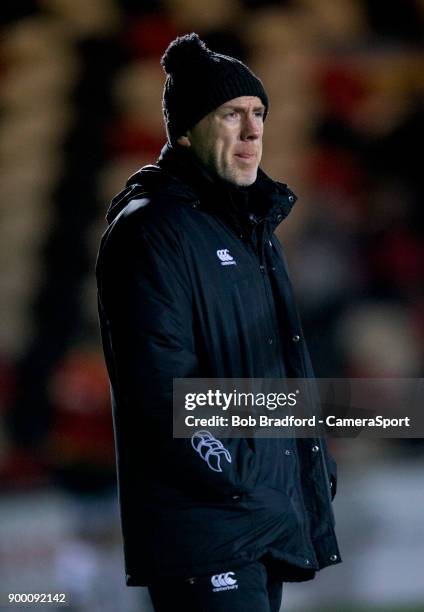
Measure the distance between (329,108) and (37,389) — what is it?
2035 mm

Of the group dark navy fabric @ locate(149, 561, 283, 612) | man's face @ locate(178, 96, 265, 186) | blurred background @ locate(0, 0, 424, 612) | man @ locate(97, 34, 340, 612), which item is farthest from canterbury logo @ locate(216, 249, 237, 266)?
blurred background @ locate(0, 0, 424, 612)

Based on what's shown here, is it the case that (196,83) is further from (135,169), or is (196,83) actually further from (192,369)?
(135,169)

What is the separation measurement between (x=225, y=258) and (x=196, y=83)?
31 centimetres

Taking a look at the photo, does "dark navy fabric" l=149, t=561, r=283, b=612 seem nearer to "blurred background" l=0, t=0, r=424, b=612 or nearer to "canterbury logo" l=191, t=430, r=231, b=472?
"canterbury logo" l=191, t=430, r=231, b=472

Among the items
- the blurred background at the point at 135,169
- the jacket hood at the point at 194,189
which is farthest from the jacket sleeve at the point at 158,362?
the blurred background at the point at 135,169

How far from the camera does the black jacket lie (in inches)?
70.7

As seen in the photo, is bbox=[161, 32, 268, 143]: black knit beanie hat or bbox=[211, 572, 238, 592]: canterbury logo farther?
bbox=[161, 32, 268, 143]: black knit beanie hat

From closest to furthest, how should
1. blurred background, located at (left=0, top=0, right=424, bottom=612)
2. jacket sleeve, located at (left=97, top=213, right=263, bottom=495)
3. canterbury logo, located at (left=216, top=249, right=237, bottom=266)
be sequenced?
jacket sleeve, located at (left=97, top=213, right=263, bottom=495) < canterbury logo, located at (left=216, top=249, right=237, bottom=266) < blurred background, located at (left=0, top=0, right=424, bottom=612)

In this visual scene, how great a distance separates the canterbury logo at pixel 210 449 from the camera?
5.87 ft

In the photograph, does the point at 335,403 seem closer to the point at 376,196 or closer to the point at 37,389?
the point at 37,389

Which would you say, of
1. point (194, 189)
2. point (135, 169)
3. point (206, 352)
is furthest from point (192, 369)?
point (135, 169)

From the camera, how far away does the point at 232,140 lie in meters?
1.95

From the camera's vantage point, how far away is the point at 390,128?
229 inches

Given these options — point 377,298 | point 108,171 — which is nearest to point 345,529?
point 377,298
